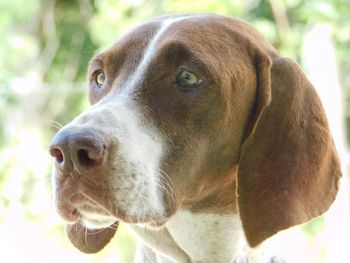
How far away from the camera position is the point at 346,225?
5.07 m

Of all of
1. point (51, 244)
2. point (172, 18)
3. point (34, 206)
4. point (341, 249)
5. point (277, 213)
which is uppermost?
point (172, 18)

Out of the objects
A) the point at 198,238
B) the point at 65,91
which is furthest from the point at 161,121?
the point at 65,91

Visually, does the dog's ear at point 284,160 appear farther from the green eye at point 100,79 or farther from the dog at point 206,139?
the green eye at point 100,79

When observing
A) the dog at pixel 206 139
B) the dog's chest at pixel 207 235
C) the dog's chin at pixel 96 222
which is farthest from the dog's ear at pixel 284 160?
the dog's chin at pixel 96 222

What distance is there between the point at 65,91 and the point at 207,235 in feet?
14.5

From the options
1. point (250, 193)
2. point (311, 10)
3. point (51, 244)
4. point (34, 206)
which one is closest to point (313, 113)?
point (250, 193)

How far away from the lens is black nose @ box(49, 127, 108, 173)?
191 cm

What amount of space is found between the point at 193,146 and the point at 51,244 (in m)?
3.58

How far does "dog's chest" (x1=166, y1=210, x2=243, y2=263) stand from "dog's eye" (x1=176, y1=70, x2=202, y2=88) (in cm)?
39

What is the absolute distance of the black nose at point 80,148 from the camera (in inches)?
75.0

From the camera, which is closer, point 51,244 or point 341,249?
point 341,249

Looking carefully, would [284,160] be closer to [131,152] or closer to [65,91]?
[131,152]

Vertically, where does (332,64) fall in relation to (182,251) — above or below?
below

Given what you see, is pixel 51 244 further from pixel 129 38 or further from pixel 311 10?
pixel 129 38
